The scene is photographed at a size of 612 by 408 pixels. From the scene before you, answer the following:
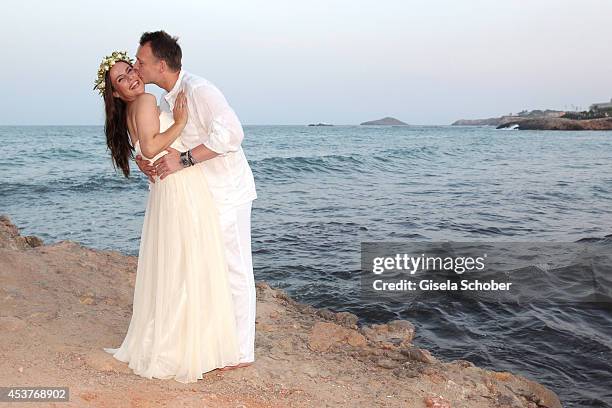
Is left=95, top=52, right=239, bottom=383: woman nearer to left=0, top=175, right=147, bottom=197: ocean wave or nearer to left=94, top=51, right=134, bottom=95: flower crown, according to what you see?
left=94, top=51, right=134, bottom=95: flower crown

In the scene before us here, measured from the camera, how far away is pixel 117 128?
12.1 feet

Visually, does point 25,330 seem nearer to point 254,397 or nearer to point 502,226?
point 254,397

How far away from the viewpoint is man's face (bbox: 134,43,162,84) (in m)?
3.41

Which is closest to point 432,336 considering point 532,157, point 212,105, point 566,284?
point 566,284

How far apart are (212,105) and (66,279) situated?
337 cm

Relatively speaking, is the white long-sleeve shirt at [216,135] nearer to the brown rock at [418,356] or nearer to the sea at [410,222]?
the sea at [410,222]

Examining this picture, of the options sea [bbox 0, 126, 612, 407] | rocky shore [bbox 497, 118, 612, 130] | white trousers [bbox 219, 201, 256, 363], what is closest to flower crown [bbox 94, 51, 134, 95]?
white trousers [bbox 219, 201, 256, 363]

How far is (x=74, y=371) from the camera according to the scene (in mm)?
3779

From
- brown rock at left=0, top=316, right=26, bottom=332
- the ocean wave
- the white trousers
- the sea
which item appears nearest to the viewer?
the white trousers

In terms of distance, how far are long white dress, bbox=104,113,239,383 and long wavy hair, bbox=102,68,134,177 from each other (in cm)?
11

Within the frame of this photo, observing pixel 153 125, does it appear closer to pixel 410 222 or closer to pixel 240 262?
pixel 240 262

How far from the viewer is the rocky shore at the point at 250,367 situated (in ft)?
12.0

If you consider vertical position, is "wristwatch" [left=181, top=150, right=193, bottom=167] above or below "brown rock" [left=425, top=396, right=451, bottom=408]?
above

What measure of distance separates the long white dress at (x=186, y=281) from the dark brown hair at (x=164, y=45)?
371 mm
